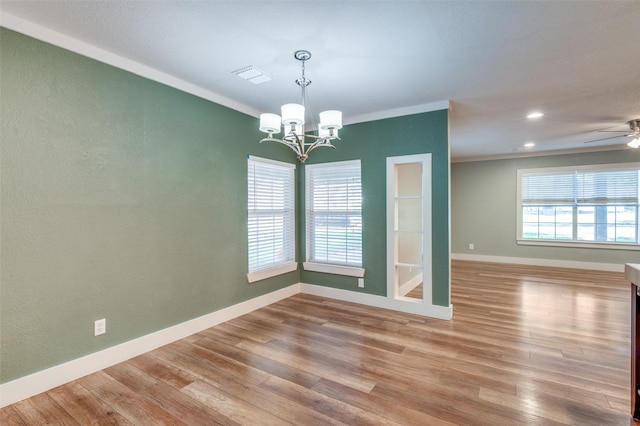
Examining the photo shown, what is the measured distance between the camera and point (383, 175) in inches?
161

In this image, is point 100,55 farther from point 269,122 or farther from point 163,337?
point 163,337

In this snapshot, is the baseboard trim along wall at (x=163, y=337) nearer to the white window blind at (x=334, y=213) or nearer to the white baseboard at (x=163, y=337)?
the white baseboard at (x=163, y=337)

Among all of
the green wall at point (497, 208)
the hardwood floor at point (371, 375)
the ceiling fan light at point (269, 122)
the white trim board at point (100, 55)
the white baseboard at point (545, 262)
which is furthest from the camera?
the green wall at point (497, 208)

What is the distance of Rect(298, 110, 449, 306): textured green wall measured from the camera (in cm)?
369

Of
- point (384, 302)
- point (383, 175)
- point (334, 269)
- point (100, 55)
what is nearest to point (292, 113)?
point (100, 55)

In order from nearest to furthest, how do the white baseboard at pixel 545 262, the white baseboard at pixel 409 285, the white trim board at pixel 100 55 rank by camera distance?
the white trim board at pixel 100 55, the white baseboard at pixel 409 285, the white baseboard at pixel 545 262

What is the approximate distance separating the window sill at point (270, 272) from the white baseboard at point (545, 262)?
16.7 feet

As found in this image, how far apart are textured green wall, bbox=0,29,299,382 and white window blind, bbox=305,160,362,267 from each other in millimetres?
1493

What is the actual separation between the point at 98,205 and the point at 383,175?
3.17 metres

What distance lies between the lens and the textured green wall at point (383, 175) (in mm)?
3686

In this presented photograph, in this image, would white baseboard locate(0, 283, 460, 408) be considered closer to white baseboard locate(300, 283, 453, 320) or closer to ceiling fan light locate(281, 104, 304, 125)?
white baseboard locate(300, 283, 453, 320)

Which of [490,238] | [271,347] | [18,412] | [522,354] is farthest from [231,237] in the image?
[490,238]

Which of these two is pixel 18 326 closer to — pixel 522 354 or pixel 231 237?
pixel 231 237

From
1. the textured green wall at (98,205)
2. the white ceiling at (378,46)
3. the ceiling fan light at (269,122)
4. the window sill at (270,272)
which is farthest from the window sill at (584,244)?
the ceiling fan light at (269,122)
